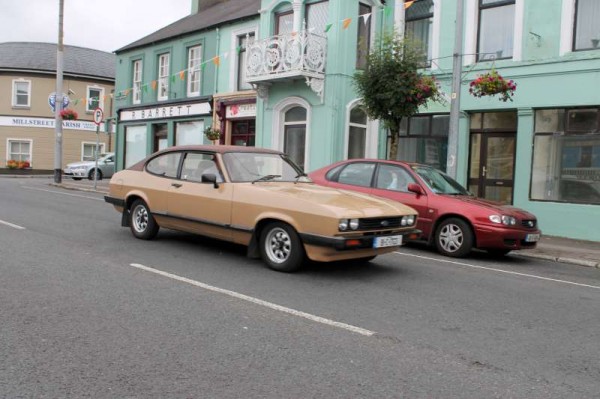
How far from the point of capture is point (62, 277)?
6.28 meters

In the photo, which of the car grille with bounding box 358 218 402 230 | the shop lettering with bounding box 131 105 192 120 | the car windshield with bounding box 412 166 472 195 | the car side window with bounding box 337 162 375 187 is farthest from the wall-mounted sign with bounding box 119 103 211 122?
the car grille with bounding box 358 218 402 230

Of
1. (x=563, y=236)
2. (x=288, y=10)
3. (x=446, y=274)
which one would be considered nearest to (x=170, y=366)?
(x=446, y=274)

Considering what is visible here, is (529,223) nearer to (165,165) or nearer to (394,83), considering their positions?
(394,83)

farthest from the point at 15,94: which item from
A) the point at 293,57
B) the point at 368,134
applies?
the point at 368,134

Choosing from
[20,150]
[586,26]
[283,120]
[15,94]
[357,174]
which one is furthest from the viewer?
[20,150]

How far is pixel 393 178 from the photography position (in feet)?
33.4

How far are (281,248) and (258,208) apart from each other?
0.59 metres

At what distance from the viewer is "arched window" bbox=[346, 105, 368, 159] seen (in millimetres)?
17172

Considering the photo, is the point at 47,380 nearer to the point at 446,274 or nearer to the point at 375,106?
the point at 446,274

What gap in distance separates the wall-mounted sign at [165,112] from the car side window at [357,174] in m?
12.3

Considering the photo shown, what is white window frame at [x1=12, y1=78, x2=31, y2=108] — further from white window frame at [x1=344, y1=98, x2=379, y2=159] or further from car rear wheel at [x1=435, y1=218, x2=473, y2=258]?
car rear wheel at [x1=435, y1=218, x2=473, y2=258]

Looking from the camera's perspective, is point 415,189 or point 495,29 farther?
point 495,29

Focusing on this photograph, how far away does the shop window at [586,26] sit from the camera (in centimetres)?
1284

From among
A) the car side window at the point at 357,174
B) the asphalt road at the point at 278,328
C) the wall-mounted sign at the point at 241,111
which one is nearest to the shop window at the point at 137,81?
the wall-mounted sign at the point at 241,111
